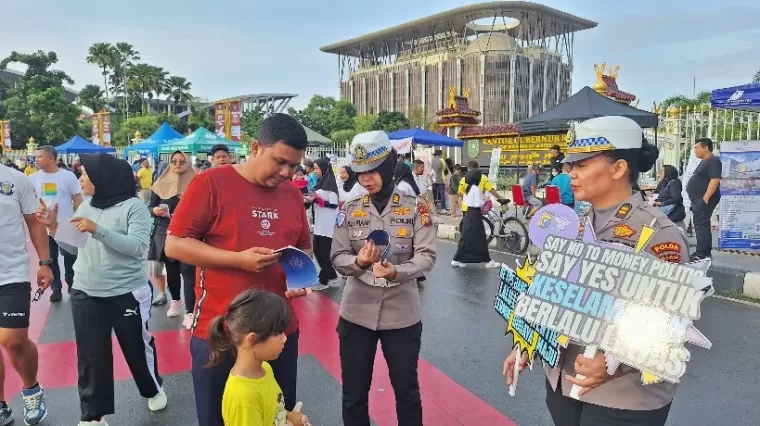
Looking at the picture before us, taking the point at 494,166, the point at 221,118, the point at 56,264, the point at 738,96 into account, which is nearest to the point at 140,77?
the point at 221,118

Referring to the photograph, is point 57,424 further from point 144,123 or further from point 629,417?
point 144,123

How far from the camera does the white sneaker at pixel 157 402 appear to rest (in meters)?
3.86

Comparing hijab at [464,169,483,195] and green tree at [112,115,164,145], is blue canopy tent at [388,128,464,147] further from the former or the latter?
green tree at [112,115,164,145]

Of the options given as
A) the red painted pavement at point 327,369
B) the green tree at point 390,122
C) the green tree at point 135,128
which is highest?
the green tree at point 390,122

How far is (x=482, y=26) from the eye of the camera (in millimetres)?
75438

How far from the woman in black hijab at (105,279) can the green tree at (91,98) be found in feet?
243

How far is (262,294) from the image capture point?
83.1 inches

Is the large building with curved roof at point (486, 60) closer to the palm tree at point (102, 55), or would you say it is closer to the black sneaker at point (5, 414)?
the palm tree at point (102, 55)

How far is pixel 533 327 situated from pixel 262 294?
1028mm

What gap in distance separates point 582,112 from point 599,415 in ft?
32.2

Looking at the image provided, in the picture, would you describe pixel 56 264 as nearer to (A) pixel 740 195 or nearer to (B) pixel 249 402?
(B) pixel 249 402

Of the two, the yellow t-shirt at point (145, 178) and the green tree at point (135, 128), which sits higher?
the green tree at point (135, 128)

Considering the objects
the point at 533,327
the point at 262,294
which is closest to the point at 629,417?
the point at 533,327

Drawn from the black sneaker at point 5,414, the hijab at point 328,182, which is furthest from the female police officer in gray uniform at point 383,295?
the hijab at point 328,182
